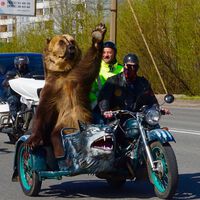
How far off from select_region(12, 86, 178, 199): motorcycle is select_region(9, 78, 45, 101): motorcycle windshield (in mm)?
4051

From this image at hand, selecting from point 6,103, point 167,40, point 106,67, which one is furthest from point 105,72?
point 167,40

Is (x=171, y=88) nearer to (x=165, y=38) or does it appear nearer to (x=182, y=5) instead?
(x=165, y=38)

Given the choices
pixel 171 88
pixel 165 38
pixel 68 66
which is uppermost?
pixel 68 66

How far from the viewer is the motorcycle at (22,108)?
42.0ft

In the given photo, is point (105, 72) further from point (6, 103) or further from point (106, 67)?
point (6, 103)

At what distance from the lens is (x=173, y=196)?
27.8 ft

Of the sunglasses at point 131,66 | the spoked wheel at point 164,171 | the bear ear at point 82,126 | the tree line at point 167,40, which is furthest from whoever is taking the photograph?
the tree line at point 167,40

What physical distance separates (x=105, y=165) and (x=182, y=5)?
2756cm

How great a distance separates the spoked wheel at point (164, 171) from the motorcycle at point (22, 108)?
4224 millimetres

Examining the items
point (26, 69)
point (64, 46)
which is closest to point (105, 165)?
point (64, 46)

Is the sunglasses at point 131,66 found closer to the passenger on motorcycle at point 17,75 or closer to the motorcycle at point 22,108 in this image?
the motorcycle at point 22,108

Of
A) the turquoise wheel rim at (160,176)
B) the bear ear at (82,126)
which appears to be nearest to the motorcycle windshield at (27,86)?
the bear ear at (82,126)

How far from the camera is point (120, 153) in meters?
8.45

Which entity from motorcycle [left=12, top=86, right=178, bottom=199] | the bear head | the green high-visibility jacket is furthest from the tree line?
motorcycle [left=12, top=86, right=178, bottom=199]
